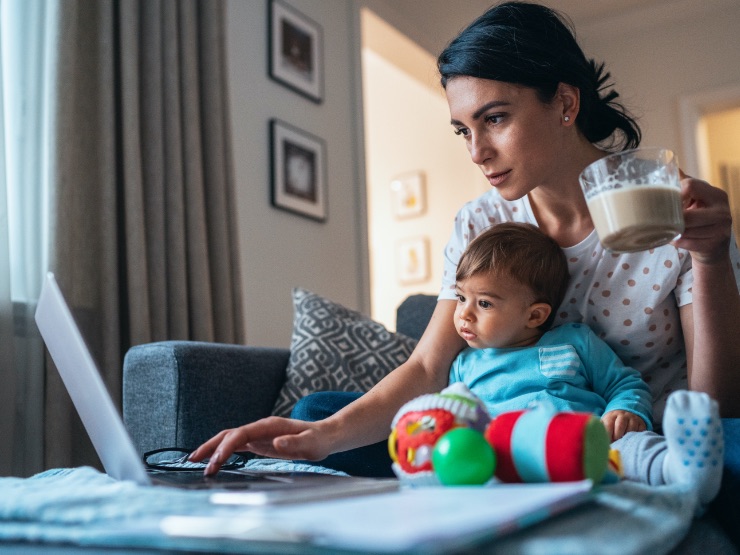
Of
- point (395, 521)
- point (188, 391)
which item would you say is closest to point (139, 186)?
point (188, 391)

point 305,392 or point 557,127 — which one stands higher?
point 557,127

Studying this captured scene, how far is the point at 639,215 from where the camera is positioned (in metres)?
0.94

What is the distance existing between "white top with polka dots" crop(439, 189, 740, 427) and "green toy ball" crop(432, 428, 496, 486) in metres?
0.73

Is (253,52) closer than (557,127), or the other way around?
(557,127)

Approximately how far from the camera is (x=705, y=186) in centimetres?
99

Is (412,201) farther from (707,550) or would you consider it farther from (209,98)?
(707,550)

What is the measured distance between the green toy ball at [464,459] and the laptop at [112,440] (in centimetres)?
6

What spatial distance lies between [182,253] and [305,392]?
2.98 feet

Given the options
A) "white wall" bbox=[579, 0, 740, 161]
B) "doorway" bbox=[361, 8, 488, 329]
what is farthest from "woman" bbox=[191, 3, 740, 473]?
"doorway" bbox=[361, 8, 488, 329]

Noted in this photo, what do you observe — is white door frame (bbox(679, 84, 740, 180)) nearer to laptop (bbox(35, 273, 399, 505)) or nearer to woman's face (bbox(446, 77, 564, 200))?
woman's face (bbox(446, 77, 564, 200))

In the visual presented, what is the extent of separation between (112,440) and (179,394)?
737 millimetres

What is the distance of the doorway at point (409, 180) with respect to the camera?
5.35 meters

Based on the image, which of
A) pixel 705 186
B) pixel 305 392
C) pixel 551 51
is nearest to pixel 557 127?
pixel 551 51

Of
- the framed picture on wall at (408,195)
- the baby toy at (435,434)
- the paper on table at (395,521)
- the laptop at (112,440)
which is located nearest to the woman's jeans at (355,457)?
the laptop at (112,440)
